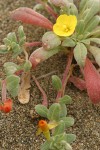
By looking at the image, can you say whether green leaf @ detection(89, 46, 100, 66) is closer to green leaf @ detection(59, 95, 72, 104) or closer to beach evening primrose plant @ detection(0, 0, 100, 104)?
beach evening primrose plant @ detection(0, 0, 100, 104)

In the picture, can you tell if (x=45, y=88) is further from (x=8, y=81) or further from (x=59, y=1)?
(x=59, y=1)

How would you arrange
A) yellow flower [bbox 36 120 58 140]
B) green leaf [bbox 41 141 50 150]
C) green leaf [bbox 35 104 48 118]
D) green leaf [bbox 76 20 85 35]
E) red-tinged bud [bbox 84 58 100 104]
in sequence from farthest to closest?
green leaf [bbox 76 20 85 35] → red-tinged bud [bbox 84 58 100 104] → green leaf [bbox 35 104 48 118] → green leaf [bbox 41 141 50 150] → yellow flower [bbox 36 120 58 140]

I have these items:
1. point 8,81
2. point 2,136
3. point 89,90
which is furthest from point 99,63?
point 2,136

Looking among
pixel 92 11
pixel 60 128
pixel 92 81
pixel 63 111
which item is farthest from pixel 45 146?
pixel 92 11

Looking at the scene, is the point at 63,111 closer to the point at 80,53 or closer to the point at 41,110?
the point at 41,110

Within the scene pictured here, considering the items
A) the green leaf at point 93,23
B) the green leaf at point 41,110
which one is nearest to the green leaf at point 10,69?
the green leaf at point 41,110

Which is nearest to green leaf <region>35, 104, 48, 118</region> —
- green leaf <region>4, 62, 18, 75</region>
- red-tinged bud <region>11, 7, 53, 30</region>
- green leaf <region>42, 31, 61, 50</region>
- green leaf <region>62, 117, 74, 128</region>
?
green leaf <region>62, 117, 74, 128</region>
